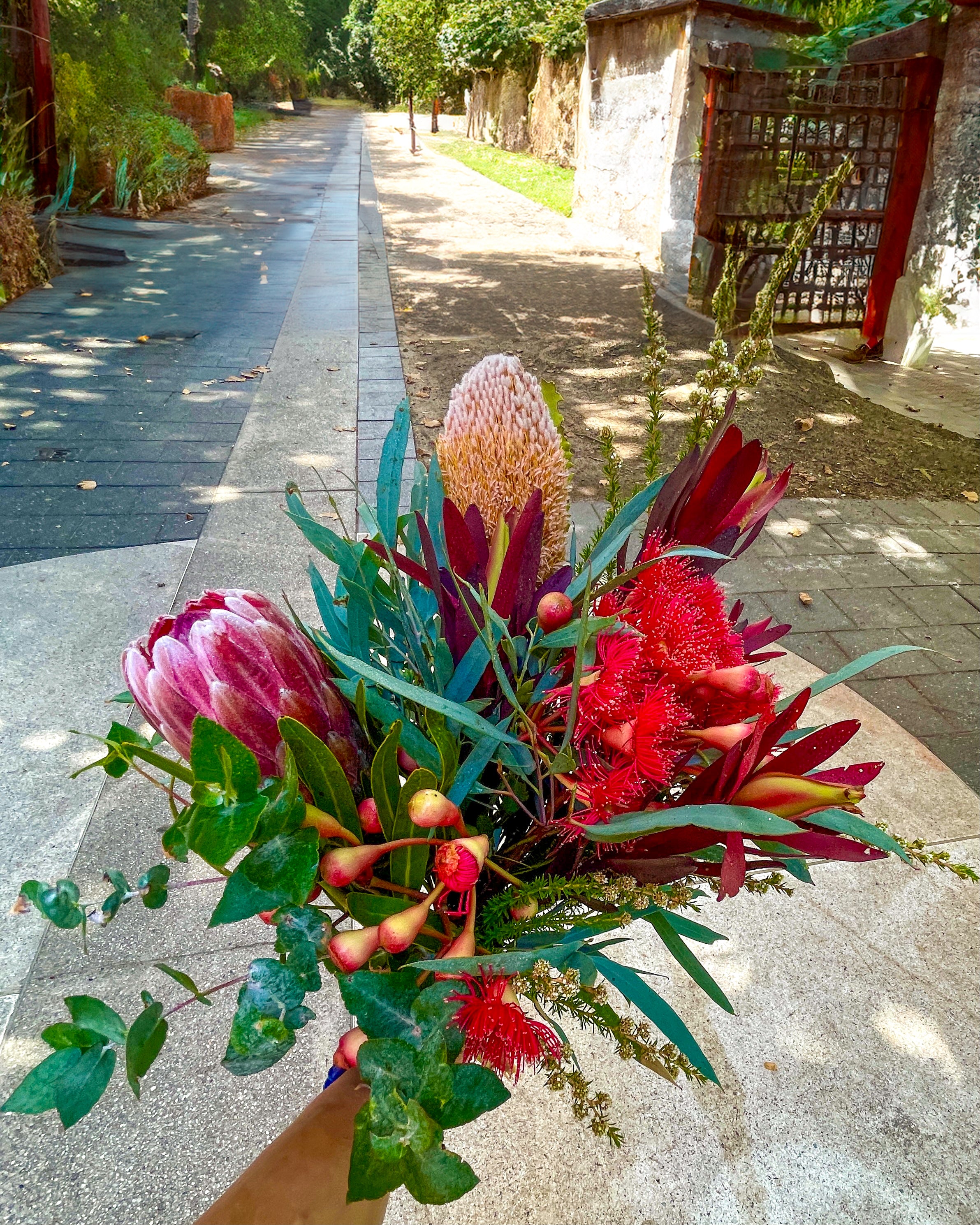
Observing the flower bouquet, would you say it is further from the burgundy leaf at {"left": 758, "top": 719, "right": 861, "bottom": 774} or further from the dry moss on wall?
the dry moss on wall

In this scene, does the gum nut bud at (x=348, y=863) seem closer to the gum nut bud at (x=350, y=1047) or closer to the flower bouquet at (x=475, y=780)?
the flower bouquet at (x=475, y=780)

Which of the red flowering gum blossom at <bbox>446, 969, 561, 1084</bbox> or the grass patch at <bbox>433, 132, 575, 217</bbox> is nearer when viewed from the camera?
the red flowering gum blossom at <bbox>446, 969, 561, 1084</bbox>

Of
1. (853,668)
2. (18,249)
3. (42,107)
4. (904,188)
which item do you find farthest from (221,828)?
(42,107)

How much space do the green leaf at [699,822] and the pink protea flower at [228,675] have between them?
10.0 inches

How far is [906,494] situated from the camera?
506cm

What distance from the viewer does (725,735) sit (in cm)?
67

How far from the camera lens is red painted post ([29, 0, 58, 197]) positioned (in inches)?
372

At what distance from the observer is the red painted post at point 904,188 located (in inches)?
273

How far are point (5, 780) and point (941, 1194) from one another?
2176 millimetres

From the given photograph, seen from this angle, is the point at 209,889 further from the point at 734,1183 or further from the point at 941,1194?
the point at 941,1194

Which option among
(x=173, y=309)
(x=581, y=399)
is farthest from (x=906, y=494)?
(x=173, y=309)

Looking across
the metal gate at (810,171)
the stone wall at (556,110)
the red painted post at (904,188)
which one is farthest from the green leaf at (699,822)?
the stone wall at (556,110)

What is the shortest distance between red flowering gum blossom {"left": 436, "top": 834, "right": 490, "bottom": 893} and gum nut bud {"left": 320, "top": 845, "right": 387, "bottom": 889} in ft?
0.15

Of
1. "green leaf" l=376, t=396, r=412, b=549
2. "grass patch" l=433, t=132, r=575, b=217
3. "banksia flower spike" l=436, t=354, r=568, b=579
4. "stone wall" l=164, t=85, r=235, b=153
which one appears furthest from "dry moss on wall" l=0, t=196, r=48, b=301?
"stone wall" l=164, t=85, r=235, b=153
